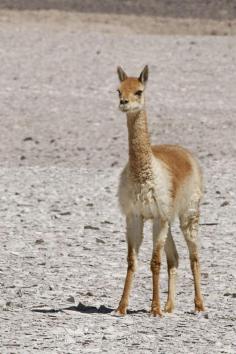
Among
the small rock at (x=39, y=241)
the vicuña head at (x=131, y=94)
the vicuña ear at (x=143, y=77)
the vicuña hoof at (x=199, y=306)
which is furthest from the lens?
the small rock at (x=39, y=241)

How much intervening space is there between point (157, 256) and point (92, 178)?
Result: 342 inches

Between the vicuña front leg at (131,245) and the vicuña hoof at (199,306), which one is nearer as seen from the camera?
the vicuña front leg at (131,245)

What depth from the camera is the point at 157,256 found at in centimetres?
1112

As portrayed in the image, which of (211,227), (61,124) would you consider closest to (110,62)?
(61,124)

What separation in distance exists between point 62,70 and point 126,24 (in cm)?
508

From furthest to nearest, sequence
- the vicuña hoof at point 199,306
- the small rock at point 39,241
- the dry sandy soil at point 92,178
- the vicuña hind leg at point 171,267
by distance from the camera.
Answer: the small rock at point 39,241, the vicuña hind leg at point 171,267, the vicuña hoof at point 199,306, the dry sandy soil at point 92,178

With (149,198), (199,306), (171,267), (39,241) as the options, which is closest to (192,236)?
(171,267)

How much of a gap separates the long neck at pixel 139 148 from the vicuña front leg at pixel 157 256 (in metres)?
0.41

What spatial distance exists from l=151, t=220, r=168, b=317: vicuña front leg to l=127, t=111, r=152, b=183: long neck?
16.2 inches

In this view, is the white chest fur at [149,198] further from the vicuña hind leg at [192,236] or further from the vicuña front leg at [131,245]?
the vicuña hind leg at [192,236]

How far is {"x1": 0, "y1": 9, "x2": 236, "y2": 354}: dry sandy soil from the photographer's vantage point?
1050 centimetres

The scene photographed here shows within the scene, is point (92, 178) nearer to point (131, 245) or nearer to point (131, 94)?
point (131, 245)

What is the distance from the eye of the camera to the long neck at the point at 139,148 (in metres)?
11.0

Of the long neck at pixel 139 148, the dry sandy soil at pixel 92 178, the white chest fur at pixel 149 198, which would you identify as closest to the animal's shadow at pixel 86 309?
the dry sandy soil at pixel 92 178
